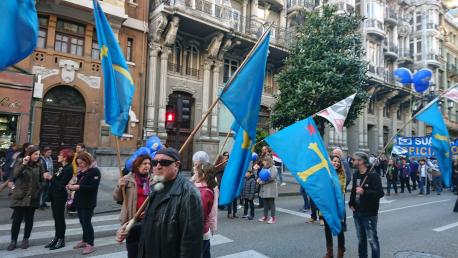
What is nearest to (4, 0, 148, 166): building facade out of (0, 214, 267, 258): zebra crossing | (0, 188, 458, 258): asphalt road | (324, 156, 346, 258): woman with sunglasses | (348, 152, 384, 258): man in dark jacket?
(0, 188, 458, 258): asphalt road

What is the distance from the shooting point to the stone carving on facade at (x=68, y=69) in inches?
547

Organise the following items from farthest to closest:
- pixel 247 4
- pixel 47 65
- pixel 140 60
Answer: pixel 247 4
pixel 140 60
pixel 47 65

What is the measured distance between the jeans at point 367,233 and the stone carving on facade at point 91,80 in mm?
13327

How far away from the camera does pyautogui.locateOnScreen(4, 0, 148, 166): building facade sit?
13500mm

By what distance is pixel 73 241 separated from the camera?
583 centimetres

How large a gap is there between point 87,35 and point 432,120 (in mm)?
14345

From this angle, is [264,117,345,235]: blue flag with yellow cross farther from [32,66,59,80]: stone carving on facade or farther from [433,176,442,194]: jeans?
[433,176,442,194]: jeans

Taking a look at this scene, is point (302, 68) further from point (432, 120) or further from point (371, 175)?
point (371, 175)

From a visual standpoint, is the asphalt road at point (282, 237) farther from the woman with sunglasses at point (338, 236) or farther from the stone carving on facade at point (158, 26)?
the stone carving on facade at point (158, 26)

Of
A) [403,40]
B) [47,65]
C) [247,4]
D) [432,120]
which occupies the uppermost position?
[403,40]

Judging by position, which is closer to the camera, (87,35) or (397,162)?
(87,35)

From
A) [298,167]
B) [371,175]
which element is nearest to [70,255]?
[298,167]

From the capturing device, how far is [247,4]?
68.6 feet

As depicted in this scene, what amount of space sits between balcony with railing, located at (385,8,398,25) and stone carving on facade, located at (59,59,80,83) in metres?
29.2
